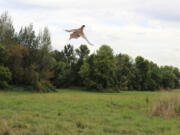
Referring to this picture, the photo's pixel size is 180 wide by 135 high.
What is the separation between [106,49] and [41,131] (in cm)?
5135

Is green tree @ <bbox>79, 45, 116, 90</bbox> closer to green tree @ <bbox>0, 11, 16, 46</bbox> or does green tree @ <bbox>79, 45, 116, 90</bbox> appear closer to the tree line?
the tree line

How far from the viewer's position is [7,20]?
47375 millimetres

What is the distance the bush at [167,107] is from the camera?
10633 millimetres

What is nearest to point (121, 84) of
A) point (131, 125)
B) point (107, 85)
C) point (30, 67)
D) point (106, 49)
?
point (107, 85)

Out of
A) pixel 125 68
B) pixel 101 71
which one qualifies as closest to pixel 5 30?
pixel 101 71

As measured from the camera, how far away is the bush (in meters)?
10.6

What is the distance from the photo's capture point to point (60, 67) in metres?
59.3

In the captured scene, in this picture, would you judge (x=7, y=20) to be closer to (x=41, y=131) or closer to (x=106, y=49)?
(x=106, y=49)

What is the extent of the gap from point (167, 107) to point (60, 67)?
5013 centimetres

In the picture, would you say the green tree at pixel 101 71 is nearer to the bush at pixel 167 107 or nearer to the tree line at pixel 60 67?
the tree line at pixel 60 67

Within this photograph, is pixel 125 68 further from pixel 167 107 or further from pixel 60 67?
pixel 167 107

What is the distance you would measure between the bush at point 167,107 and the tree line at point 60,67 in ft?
81.7

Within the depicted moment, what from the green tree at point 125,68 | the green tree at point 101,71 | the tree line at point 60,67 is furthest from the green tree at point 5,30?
the green tree at point 125,68

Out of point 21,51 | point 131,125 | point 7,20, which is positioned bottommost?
point 131,125
